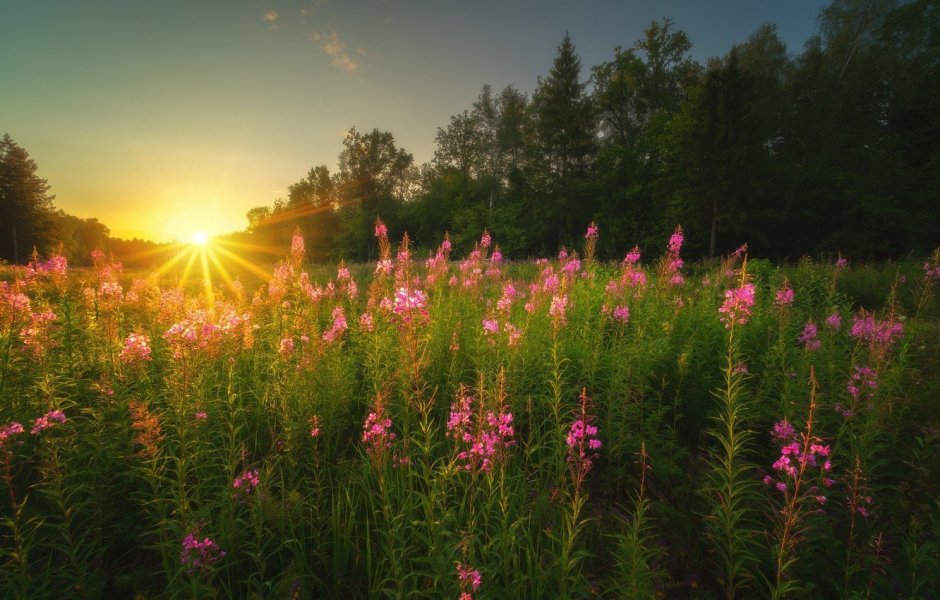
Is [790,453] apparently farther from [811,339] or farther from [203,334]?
[203,334]

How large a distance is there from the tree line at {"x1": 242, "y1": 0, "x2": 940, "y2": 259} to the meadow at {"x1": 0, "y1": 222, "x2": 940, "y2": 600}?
78.6 feet

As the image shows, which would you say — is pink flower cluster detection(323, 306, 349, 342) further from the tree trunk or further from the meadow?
the tree trunk

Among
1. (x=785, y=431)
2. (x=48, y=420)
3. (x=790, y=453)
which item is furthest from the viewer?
(x=790, y=453)

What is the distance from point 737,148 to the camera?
2269cm

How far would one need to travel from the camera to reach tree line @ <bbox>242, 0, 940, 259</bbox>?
23.0 metres

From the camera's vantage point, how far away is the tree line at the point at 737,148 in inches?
905

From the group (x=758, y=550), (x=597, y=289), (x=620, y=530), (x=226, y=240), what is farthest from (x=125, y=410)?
(x=226, y=240)

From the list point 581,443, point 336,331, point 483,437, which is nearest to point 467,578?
point 483,437

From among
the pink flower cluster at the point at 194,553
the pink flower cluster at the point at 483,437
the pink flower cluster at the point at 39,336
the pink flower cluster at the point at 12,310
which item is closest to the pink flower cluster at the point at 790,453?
the pink flower cluster at the point at 483,437

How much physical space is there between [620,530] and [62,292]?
558 cm

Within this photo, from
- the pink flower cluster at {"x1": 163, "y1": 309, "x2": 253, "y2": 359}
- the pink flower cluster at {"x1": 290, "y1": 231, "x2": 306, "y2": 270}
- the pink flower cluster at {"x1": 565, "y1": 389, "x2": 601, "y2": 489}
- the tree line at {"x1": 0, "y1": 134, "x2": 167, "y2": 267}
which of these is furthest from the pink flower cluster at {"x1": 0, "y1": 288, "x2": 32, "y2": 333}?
the tree line at {"x1": 0, "y1": 134, "x2": 167, "y2": 267}

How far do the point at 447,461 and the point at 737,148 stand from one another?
28221 millimetres

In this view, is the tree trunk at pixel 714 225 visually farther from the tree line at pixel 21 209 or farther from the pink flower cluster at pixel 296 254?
the tree line at pixel 21 209

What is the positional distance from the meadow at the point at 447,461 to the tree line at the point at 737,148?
24.0 m
